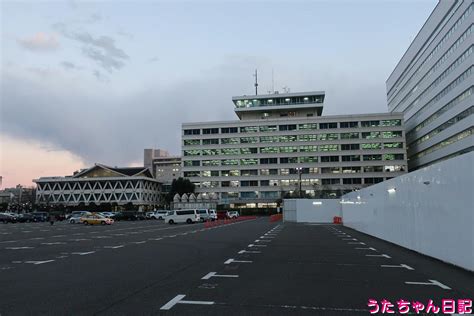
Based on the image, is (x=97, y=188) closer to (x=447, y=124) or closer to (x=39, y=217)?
(x=39, y=217)

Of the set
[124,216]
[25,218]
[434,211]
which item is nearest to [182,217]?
[124,216]

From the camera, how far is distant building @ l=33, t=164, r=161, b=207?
12150 centimetres

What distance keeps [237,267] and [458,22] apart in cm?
7227

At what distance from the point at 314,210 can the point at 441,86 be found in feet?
147

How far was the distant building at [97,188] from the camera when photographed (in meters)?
122

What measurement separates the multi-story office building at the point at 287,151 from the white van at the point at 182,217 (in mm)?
57079

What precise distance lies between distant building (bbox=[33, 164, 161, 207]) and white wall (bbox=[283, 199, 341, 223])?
7871 centimetres

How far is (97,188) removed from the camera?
125 m

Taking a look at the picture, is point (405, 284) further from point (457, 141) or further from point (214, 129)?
point (214, 129)

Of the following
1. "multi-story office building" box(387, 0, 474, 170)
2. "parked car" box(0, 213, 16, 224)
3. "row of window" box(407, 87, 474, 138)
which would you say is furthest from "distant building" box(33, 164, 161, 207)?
"row of window" box(407, 87, 474, 138)

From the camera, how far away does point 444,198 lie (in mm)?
12492

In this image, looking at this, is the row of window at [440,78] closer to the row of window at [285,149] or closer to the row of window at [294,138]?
the row of window at [294,138]

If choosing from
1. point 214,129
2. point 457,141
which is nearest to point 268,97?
point 214,129

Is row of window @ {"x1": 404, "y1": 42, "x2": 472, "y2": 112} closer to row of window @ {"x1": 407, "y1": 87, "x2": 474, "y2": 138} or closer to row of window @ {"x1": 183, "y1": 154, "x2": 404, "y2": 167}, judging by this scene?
row of window @ {"x1": 407, "y1": 87, "x2": 474, "y2": 138}
